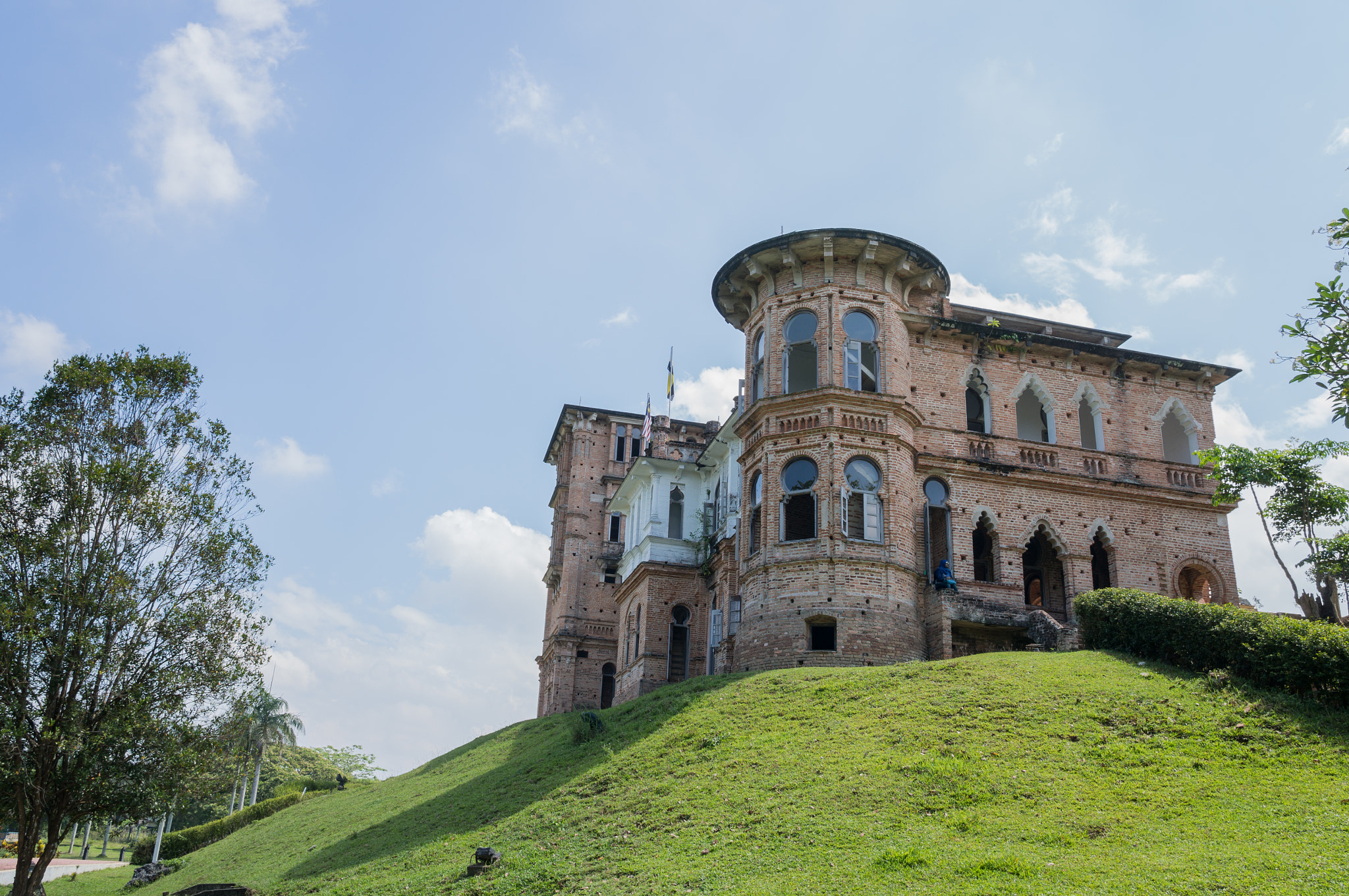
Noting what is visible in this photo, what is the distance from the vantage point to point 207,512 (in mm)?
20016

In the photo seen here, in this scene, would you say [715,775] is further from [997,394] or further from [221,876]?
[997,394]

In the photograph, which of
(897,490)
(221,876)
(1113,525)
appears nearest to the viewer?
(221,876)

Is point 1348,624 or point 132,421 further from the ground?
point 132,421

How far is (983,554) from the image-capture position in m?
29.7

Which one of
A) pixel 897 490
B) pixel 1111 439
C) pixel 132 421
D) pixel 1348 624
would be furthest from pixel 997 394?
pixel 132 421

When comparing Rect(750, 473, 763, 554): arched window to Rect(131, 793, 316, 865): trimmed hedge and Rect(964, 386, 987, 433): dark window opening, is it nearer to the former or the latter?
Rect(964, 386, 987, 433): dark window opening

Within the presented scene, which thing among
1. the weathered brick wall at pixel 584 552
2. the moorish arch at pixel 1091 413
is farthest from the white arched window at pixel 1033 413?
the weathered brick wall at pixel 584 552

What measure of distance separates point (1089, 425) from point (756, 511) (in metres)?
11.5

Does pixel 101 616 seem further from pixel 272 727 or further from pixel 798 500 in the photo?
pixel 272 727

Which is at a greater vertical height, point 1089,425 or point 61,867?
point 1089,425

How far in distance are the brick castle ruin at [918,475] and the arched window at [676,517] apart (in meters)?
1.79

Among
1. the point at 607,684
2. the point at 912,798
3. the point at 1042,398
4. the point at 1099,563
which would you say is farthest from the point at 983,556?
the point at 607,684

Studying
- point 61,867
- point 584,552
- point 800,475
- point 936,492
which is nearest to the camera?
point 800,475

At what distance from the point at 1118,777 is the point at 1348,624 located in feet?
46.7
